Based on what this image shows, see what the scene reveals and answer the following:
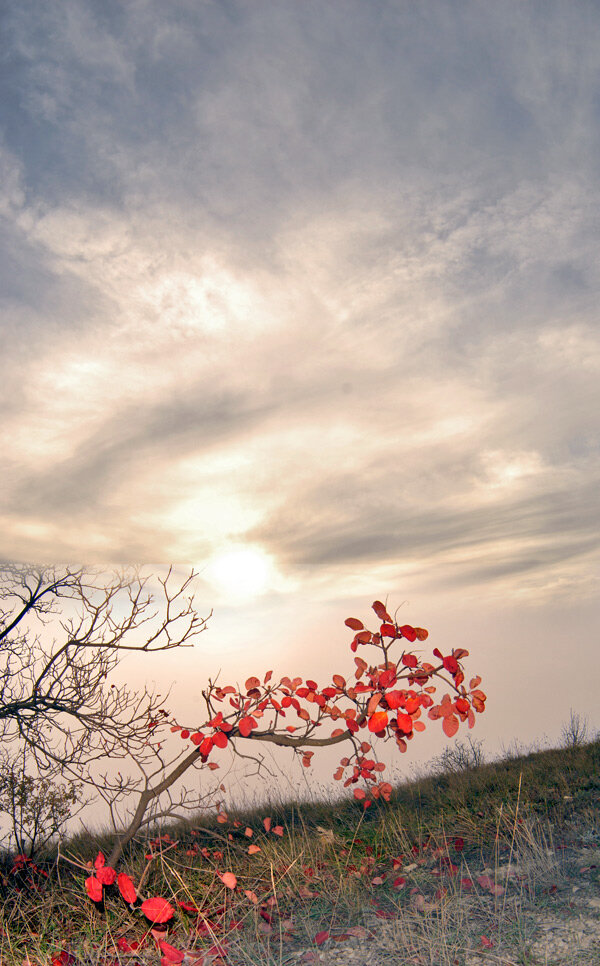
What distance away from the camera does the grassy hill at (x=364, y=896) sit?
163 inches

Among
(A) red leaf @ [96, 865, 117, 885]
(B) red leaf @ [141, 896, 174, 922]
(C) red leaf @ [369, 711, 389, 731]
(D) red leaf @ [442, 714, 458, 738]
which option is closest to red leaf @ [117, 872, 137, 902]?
(B) red leaf @ [141, 896, 174, 922]

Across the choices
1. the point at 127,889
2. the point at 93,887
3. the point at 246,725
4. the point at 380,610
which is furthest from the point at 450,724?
the point at 93,887

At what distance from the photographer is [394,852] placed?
5875 millimetres

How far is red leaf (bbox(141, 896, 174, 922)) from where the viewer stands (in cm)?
437

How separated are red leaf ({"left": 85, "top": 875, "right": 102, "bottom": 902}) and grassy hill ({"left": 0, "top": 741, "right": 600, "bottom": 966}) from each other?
0.18 metres

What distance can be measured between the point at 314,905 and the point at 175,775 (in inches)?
58.0

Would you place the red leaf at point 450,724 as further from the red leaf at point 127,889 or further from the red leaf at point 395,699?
the red leaf at point 127,889

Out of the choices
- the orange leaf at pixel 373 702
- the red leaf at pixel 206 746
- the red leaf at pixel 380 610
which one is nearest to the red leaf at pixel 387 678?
the orange leaf at pixel 373 702

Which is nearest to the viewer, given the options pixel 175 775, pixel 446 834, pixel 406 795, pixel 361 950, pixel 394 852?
pixel 361 950

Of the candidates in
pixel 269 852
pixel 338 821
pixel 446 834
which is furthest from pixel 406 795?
pixel 269 852

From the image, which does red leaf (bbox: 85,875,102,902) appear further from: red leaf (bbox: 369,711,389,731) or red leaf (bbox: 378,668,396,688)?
red leaf (bbox: 378,668,396,688)

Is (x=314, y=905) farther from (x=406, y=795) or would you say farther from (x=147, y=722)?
(x=406, y=795)

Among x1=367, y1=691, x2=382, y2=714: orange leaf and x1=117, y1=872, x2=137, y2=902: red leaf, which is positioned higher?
x1=367, y1=691, x2=382, y2=714: orange leaf

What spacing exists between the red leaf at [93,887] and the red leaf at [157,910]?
46 cm
